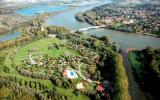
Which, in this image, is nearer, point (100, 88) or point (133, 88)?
point (100, 88)

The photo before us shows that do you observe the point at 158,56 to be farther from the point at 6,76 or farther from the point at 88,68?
the point at 6,76

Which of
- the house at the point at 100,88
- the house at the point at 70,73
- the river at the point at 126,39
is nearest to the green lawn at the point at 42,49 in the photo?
the house at the point at 70,73

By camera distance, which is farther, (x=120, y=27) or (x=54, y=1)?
(x=54, y=1)

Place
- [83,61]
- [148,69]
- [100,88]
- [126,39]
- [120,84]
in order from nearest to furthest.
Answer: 1. [120,84]
2. [100,88]
3. [148,69]
4. [83,61]
5. [126,39]

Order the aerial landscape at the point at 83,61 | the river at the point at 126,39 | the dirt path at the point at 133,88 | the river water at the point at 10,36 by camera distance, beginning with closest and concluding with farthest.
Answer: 1. the dirt path at the point at 133,88
2. the aerial landscape at the point at 83,61
3. the river at the point at 126,39
4. the river water at the point at 10,36

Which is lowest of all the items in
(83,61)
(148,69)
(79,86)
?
(79,86)

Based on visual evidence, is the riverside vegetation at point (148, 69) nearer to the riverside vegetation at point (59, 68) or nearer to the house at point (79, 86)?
the riverside vegetation at point (59, 68)

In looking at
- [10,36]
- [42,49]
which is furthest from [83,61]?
[10,36]

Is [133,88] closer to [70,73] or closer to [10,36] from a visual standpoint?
[70,73]

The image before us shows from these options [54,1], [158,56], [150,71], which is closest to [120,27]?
[158,56]
